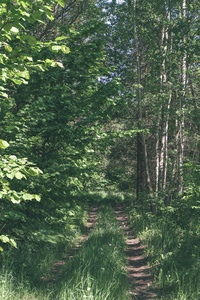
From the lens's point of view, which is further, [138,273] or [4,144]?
[138,273]

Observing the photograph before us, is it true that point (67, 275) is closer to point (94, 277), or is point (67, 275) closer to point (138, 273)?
point (94, 277)

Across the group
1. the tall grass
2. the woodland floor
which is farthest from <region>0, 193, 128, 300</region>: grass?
the woodland floor

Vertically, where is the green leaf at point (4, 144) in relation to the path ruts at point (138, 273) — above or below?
above

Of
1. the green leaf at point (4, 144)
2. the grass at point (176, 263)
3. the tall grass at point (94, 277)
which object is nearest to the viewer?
the green leaf at point (4, 144)

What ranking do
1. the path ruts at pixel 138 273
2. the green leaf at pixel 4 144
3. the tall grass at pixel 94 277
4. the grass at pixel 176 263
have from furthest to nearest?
1. the path ruts at pixel 138 273
2. the grass at pixel 176 263
3. the tall grass at pixel 94 277
4. the green leaf at pixel 4 144

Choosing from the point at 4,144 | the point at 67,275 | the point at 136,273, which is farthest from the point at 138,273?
the point at 4,144

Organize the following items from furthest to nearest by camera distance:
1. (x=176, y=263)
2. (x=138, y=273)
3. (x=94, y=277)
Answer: (x=138, y=273) → (x=176, y=263) → (x=94, y=277)

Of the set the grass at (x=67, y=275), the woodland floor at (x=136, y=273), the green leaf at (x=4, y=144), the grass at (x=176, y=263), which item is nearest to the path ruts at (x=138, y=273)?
the woodland floor at (x=136, y=273)

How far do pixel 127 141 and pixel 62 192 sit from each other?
1399 centimetres

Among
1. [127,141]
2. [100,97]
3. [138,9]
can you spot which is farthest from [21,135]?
[127,141]

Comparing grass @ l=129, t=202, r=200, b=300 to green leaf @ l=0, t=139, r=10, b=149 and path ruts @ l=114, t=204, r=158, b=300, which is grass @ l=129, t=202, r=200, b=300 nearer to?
path ruts @ l=114, t=204, r=158, b=300

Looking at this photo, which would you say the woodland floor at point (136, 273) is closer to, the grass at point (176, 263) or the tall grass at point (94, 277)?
the grass at point (176, 263)

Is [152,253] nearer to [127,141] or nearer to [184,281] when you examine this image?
[184,281]

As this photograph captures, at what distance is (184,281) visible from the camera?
15.5 ft
